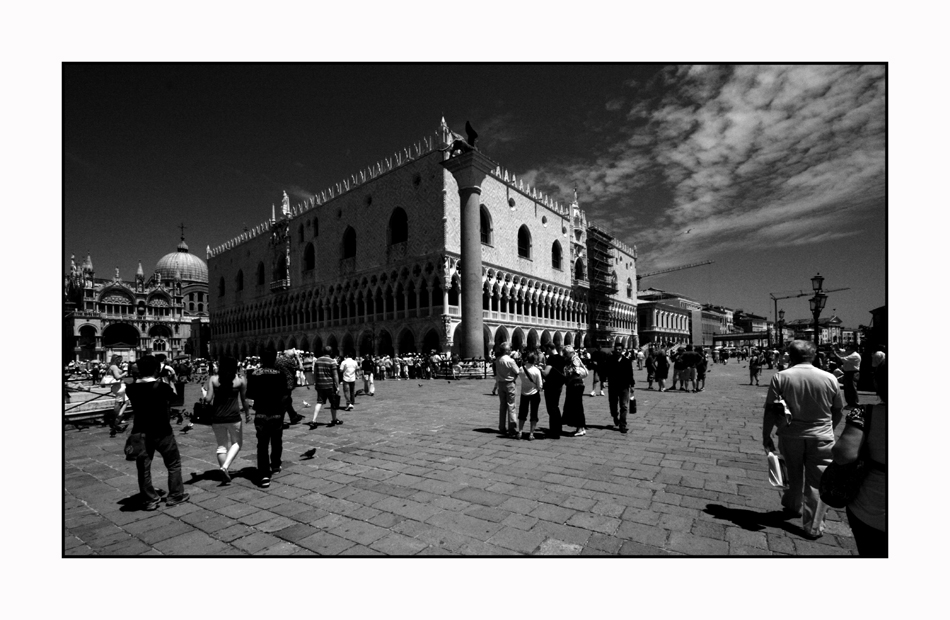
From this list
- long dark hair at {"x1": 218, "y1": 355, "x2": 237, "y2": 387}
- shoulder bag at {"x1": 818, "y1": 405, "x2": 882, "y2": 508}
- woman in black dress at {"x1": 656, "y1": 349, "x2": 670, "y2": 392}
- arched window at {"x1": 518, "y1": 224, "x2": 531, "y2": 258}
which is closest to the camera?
shoulder bag at {"x1": 818, "y1": 405, "x2": 882, "y2": 508}

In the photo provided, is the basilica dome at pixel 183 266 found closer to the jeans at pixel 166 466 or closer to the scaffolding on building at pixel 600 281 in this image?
the scaffolding on building at pixel 600 281

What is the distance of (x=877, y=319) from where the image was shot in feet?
12.6

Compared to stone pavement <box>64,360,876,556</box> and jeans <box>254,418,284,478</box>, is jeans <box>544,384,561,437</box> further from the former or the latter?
jeans <box>254,418,284,478</box>

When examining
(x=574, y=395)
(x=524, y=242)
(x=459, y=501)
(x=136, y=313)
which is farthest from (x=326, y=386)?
(x=136, y=313)

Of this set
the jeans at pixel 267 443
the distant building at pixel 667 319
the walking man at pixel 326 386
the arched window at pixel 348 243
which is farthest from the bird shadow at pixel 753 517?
the distant building at pixel 667 319

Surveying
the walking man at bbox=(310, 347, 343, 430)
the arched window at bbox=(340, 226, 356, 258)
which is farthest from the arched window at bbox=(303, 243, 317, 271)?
the walking man at bbox=(310, 347, 343, 430)

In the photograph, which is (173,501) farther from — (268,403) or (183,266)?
(183,266)

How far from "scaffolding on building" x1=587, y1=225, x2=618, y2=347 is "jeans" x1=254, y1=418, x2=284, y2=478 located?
43.7 metres

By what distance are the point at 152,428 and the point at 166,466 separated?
36 centimetres

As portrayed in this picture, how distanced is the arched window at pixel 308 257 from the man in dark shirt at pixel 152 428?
4037cm

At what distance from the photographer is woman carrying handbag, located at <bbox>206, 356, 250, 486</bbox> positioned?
4730 millimetres

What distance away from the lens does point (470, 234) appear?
66.8 feet

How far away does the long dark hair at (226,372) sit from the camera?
15.4ft

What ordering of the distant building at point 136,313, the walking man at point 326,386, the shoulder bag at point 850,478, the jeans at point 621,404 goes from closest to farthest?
1. the shoulder bag at point 850,478
2. the jeans at point 621,404
3. the walking man at point 326,386
4. the distant building at point 136,313
